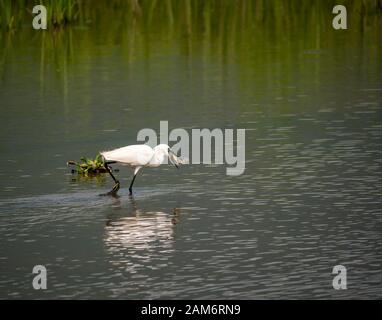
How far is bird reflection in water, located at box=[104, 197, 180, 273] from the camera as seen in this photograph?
36.7 ft

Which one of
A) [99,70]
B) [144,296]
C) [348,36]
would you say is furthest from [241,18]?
[144,296]

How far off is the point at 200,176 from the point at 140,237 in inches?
104

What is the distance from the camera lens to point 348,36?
82.9 ft

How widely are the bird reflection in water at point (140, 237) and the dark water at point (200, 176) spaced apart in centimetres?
2

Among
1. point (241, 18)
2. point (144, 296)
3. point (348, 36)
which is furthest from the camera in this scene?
point (241, 18)

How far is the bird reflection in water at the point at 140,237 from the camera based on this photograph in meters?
11.2

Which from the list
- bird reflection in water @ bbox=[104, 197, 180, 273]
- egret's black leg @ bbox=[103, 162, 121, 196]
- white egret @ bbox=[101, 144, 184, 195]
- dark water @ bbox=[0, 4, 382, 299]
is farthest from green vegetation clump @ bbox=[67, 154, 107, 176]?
bird reflection in water @ bbox=[104, 197, 180, 273]

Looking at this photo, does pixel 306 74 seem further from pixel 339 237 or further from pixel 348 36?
pixel 339 237

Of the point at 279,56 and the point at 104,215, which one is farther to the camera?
the point at 279,56

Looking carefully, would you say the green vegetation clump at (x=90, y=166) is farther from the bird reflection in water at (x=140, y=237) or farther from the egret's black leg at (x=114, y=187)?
the bird reflection in water at (x=140, y=237)

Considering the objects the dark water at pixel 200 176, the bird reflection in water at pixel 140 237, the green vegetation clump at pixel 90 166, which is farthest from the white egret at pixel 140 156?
the green vegetation clump at pixel 90 166

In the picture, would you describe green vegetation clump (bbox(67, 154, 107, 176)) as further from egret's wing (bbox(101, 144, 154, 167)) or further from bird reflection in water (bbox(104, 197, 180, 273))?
bird reflection in water (bbox(104, 197, 180, 273))
